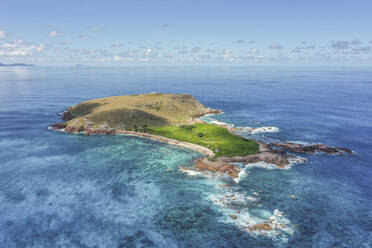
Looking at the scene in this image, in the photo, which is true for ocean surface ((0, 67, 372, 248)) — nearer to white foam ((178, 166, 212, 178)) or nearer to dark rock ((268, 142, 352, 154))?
white foam ((178, 166, 212, 178))

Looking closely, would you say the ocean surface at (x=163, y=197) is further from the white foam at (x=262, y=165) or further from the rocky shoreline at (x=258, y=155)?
the rocky shoreline at (x=258, y=155)

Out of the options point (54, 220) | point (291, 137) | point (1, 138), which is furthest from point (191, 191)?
point (1, 138)

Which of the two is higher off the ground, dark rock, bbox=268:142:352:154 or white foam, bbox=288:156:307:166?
dark rock, bbox=268:142:352:154

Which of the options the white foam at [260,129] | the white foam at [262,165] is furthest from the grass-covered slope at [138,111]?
the white foam at [262,165]

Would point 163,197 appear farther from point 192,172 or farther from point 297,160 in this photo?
point 297,160

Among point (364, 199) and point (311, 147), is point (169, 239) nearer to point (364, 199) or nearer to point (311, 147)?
point (364, 199)

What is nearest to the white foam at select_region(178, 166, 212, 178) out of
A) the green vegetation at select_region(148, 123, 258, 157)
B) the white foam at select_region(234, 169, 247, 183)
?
the white foam at select_region(234, 169, 247, 183)
